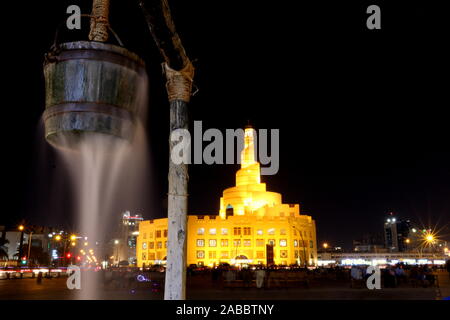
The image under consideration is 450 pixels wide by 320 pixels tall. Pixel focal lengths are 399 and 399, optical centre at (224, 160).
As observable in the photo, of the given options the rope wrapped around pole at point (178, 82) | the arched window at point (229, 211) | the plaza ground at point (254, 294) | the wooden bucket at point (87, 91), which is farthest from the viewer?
the arched window at point (229, 211)

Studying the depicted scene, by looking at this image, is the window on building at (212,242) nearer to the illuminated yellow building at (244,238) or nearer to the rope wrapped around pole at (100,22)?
the illuminated yellow building at (244,238)

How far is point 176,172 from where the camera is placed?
488cm

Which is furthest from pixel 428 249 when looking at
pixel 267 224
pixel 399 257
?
pixel 267 224

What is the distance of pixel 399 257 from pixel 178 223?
5212 inches

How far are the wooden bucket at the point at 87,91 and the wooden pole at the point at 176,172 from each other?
1906mm

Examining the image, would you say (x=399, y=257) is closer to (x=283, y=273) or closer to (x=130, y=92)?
(x=283, y=273)

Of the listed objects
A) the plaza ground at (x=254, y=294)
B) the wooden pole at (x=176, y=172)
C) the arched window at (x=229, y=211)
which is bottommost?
the plaza ground at (x=254, y=294)

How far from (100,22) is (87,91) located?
0.57m

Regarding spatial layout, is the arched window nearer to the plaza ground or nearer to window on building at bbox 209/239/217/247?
window on building at bbox 209/239/217/247

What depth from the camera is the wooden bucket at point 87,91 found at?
8.32ft

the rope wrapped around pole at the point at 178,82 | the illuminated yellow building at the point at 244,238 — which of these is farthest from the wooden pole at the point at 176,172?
the illuminated yellow building at the point at 244,238

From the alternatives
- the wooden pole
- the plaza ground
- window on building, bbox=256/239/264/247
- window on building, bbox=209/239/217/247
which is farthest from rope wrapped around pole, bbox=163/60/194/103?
window on building, bbox=256/239/264/247

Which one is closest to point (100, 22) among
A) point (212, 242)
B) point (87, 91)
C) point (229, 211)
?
point (87, 91)
